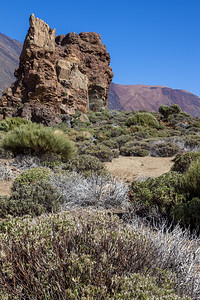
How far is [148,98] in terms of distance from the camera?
127 metres

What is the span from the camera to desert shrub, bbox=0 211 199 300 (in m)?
1.12

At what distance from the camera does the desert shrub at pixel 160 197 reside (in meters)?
3.13

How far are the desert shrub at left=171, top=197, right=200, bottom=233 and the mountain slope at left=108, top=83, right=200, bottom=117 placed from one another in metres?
114

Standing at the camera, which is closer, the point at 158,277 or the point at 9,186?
the point at 158,277

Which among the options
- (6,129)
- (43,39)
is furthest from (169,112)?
(6,129)

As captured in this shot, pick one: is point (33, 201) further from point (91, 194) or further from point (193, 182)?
point (193, 182)

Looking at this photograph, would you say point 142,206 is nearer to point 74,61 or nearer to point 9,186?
point 9,186

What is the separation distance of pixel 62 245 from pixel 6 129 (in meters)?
11.7

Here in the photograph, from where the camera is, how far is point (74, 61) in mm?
26688

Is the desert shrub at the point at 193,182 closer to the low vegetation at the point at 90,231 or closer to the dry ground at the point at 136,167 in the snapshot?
the low vegetation at the point at 90,231

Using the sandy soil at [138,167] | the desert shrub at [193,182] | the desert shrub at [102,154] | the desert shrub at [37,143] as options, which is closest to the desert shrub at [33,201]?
the desert shrub at [193,182]

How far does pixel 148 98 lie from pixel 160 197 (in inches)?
5112

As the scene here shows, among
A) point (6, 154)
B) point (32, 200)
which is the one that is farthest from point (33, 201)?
point (6, 154)

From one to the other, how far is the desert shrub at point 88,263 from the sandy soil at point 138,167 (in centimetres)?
370
